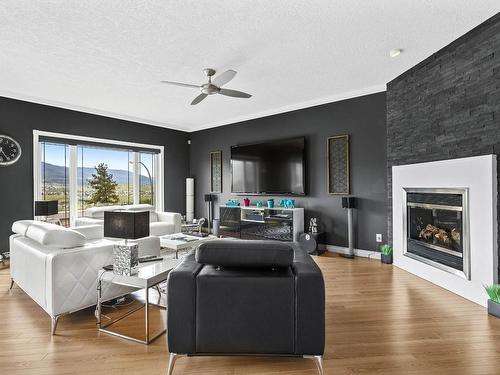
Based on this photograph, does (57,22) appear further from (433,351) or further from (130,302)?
(433,351)

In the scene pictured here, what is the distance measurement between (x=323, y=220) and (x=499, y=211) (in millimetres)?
2695

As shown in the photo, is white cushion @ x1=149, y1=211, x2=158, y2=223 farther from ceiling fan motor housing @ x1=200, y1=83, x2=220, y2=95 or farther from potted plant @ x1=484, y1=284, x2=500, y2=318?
potted plant @ x1=484, y1=284, x2=500, y2=318

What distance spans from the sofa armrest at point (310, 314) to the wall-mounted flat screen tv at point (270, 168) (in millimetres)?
3686

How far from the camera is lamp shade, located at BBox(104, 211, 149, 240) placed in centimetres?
241

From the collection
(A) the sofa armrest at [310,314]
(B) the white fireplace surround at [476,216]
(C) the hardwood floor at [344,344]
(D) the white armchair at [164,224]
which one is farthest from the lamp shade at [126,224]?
(B) the white fireplace surround at [476,216]

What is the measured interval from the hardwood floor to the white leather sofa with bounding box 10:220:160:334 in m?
0.21

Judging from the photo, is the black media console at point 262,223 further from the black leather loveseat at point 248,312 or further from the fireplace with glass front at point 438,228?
the black leather loveseat at point 248,312

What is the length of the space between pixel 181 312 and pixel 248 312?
1.29ft

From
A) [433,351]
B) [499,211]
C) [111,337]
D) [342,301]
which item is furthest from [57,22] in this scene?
[499,211]

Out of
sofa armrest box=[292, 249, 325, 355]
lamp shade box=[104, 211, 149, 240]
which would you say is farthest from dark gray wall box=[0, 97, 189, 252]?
sofa armrest box=[292, 249, 325, 355]

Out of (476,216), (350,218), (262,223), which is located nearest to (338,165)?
(350,218)

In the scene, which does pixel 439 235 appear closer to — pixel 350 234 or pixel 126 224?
pixel 350 234

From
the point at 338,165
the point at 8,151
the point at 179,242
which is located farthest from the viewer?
the point at 338,165

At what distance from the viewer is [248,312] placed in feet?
5.59
